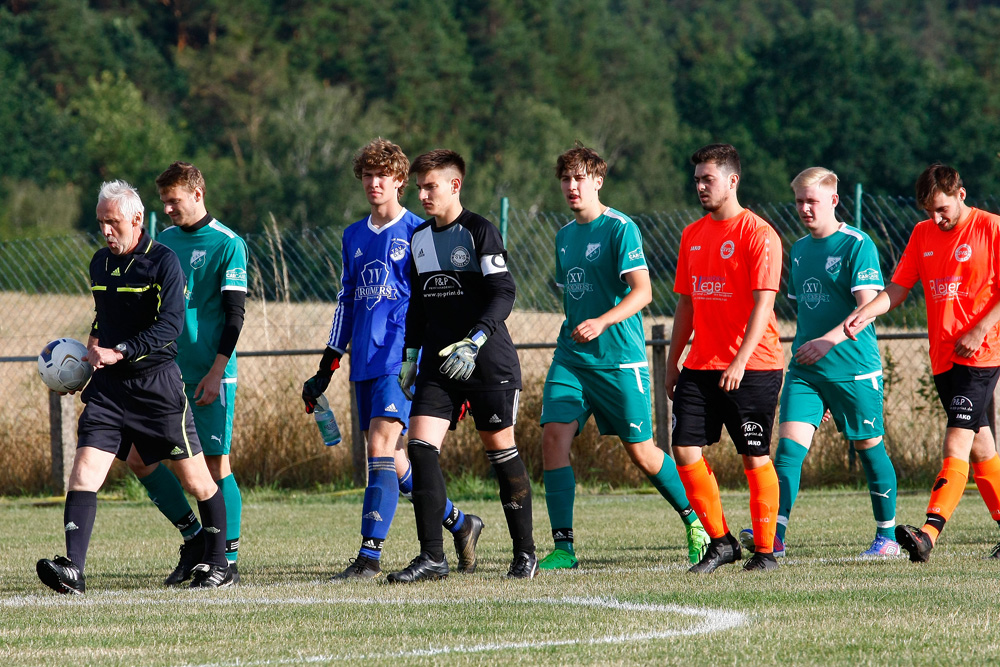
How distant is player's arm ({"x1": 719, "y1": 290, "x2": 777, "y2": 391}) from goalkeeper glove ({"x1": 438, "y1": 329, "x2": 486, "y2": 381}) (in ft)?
3.86

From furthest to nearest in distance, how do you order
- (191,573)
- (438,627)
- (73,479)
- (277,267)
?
(277,267), (191,573), (73,479), (438,627)

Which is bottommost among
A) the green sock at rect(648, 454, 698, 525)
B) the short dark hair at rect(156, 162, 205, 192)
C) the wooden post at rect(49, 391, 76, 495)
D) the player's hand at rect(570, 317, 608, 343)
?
the wooden post at rect(49, 391, 76, 495)

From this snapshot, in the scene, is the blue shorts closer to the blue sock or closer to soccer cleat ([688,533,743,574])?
the blue sock

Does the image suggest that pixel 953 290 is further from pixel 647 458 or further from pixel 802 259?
pixel 647 458

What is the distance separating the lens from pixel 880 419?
7586 millimetres

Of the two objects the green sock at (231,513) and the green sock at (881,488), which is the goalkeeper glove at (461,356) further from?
the green sock at (881,488)

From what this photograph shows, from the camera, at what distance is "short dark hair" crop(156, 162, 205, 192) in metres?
6.80

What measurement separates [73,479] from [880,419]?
4.32m

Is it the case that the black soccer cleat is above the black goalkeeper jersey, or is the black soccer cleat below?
below

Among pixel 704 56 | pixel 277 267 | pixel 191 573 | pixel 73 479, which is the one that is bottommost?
pixel 191 573

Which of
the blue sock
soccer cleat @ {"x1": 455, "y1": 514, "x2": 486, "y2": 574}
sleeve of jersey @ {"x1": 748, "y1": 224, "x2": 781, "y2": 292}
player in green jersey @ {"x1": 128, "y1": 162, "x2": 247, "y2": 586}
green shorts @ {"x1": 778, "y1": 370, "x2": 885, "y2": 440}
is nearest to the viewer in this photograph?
sleeve of jersey @ {"x1": 748, "y1": 224, "x2": 781, "y2": 292}

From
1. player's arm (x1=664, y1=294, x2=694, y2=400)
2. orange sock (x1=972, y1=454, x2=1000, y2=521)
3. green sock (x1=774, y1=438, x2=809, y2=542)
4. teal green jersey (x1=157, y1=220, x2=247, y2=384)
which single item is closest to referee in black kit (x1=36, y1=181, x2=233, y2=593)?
teal green jersey (x1=157, y1=220, x2=247, y2=384)

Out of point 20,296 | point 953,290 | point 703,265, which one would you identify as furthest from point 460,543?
point 20,296

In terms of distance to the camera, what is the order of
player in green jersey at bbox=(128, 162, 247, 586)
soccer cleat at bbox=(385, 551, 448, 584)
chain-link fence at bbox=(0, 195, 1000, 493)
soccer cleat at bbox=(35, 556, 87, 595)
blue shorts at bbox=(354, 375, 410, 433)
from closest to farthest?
soccer cleat at bbox=(35, 556, 87, 595) < soccer cleat at bbox=(385, 551, 448, 584) < blue shorts at bbox=(354, 375, 410, 433) < player in green jersey at bbox=(128, 162, 247, 586) < chain-link fence at bbox=(0, 195, 1000, 493)
